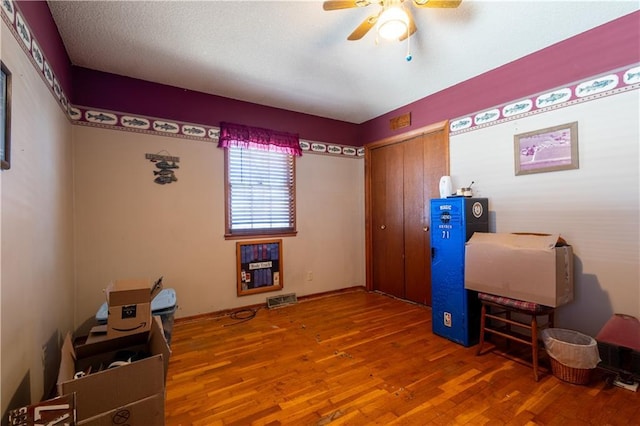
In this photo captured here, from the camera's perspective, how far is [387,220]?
420 cm

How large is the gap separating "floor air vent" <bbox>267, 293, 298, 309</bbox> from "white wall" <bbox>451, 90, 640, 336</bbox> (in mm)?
2736

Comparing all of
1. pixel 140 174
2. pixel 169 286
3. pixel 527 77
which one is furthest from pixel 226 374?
pixel 527 77

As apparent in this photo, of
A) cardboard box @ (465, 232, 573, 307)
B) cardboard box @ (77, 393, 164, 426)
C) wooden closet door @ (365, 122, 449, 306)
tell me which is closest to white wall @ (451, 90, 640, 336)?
cardboard box @ (465, 232, 573, 307)

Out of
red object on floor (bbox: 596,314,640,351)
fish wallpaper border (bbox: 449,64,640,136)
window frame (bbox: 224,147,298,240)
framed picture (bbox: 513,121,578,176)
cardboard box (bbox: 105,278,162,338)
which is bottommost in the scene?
red object on floor (bbox: 596,314,640,351)

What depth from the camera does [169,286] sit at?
3221 mm

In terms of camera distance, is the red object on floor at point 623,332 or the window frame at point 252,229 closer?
the red object on floor at point 623,332

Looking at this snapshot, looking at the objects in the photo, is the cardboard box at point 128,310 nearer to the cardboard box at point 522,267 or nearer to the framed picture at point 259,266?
the framed picture at point 259,266

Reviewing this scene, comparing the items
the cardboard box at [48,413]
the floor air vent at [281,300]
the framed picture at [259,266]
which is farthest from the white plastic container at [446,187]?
the cardboard box at [48,413]

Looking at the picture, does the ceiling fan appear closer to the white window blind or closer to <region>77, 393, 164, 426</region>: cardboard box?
the white window blind

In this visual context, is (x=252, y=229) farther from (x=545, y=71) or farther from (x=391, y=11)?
(x=545, y=71)

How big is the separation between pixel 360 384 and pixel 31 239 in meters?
2.25

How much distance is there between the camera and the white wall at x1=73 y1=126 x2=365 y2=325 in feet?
9.41

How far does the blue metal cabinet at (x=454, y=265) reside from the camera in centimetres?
264

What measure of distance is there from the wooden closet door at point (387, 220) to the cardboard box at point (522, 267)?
1.55 metres
